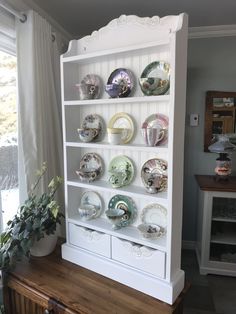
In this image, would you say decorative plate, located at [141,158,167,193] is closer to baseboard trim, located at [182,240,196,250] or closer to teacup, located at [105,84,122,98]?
teacup, located at [105,84,122,98]

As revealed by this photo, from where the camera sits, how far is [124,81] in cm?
125

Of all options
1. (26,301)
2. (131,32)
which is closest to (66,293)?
(26,301)

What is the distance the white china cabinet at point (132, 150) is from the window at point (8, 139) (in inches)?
20.0

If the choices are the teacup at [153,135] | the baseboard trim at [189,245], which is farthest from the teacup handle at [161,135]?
the baseboard trim at [189,245]

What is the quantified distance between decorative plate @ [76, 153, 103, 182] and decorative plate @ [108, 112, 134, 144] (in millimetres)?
219

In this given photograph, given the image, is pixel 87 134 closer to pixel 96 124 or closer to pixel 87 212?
pixel 96 124

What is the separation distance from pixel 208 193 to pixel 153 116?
4.03 ft

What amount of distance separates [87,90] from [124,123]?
10.3 inches

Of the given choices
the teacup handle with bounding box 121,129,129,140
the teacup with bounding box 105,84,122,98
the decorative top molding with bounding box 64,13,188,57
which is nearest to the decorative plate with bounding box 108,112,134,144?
the teacup handle with bounding box 121,129,129,140

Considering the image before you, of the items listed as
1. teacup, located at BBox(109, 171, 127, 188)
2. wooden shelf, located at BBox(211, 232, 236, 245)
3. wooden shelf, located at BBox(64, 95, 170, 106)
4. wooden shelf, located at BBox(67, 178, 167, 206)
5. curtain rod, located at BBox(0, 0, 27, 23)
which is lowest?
wooden shelf, located at BBox(211, 232, 236, 245)

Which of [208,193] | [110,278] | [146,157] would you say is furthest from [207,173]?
[110,278]

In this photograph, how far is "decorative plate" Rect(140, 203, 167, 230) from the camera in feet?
4.08

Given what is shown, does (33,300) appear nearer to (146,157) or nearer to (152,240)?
(152,240)

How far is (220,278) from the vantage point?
226 cm
